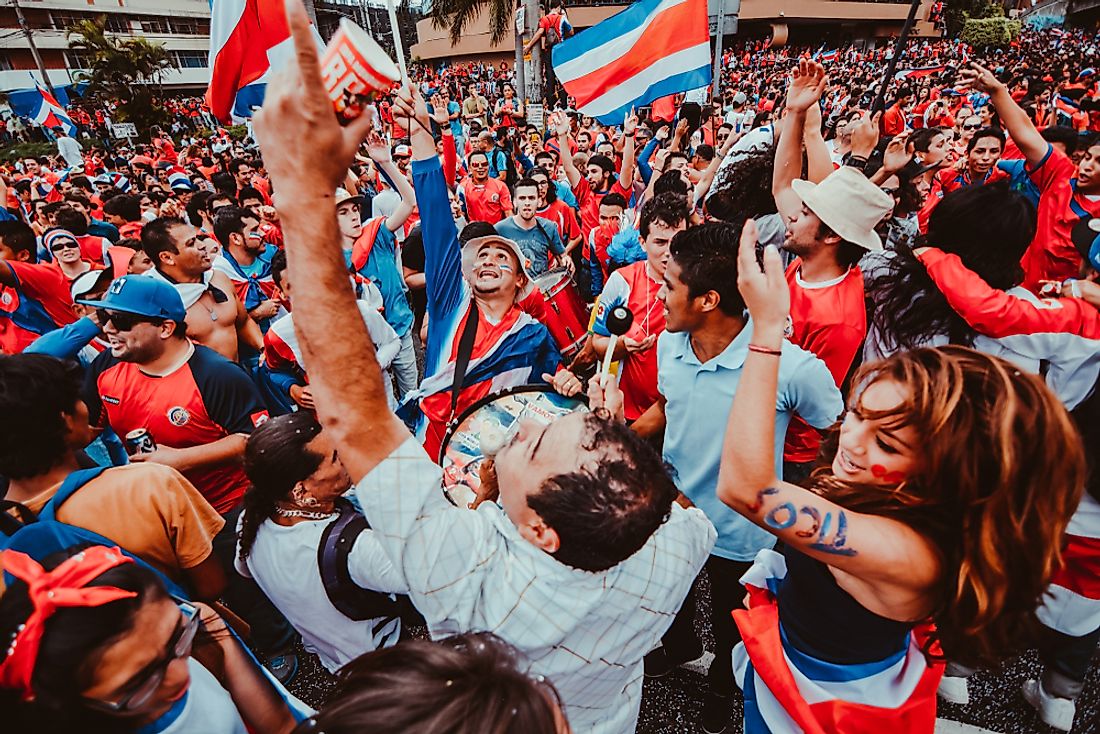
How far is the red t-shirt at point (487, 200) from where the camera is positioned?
7062 millimetres

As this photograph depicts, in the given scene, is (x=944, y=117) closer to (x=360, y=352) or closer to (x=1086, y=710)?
(x=1086, y=710)

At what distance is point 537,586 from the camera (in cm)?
129

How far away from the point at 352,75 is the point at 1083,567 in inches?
121

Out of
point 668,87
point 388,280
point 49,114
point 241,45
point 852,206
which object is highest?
point 49,114

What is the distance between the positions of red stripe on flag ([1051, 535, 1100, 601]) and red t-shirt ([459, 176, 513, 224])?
6111 millimetres

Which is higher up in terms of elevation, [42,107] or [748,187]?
[42,107]

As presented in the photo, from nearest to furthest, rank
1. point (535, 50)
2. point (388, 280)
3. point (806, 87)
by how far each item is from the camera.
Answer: point (806, 87)
point (388, 280)
point (535, 50)

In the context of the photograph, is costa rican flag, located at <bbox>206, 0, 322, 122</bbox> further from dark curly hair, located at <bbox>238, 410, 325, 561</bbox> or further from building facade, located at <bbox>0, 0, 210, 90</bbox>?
building facade, located at <bbox>0, 0, 210, 90</bbox>

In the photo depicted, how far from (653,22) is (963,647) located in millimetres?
5433

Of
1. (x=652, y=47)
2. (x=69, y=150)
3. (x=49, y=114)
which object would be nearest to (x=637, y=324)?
(x=652, y=47)

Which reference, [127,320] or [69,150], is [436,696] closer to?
[127,320]

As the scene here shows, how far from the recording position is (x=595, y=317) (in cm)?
336

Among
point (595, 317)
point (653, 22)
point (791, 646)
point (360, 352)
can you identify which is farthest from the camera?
point (653, 22)

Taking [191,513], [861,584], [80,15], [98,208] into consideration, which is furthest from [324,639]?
[80,15]
